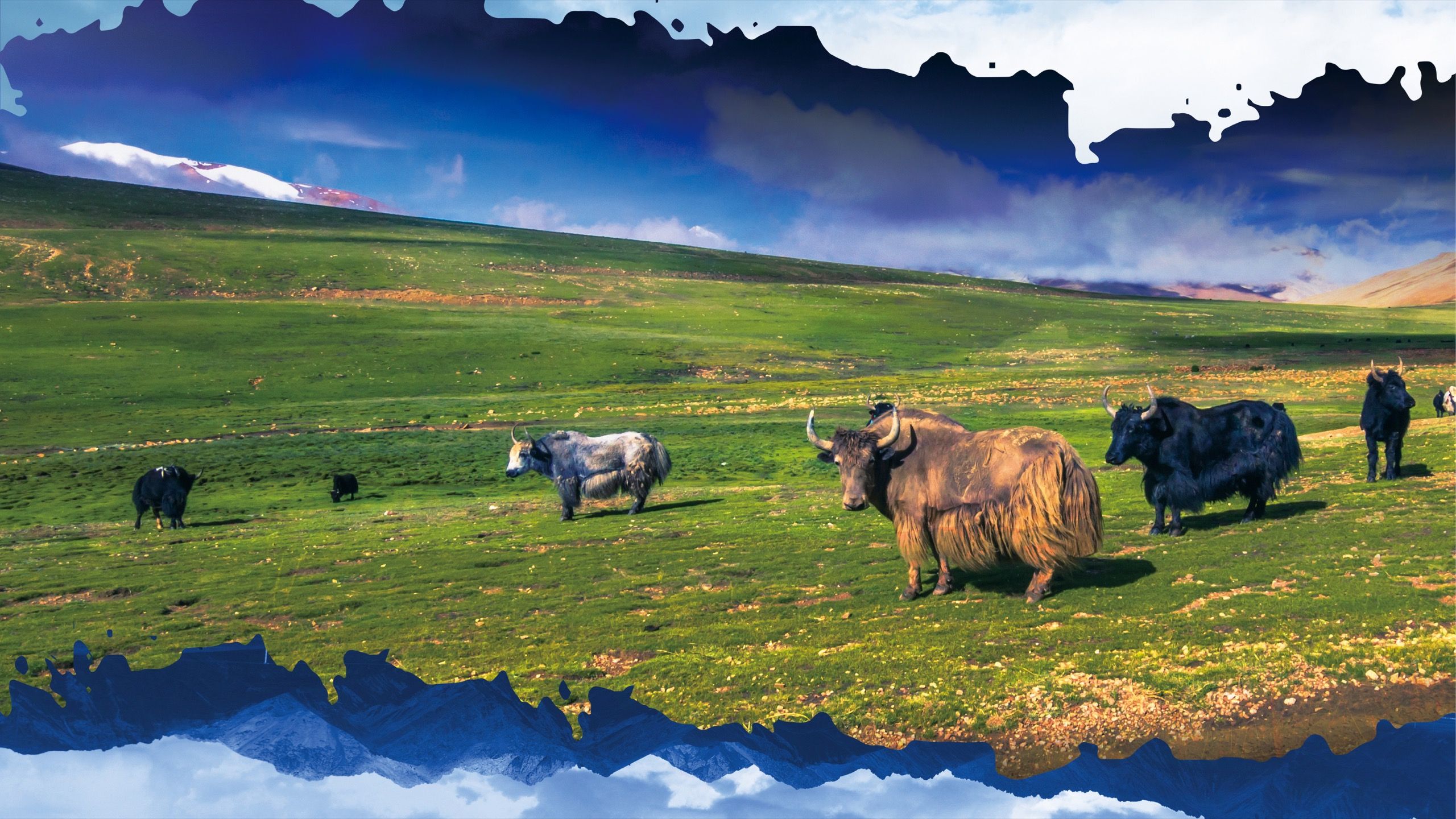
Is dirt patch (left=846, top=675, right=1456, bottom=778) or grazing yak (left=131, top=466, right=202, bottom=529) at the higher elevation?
dirt patch (left=846, top=675, right=1456, bottom=778)

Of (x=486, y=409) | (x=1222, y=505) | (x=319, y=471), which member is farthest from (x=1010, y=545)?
(x=486, y=409)

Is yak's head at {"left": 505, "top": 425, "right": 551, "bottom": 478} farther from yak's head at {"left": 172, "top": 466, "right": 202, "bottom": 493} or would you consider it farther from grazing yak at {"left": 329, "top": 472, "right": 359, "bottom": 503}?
grazing yak at {"left": 329, "top": 472, "right": 359, "bottom": 503}

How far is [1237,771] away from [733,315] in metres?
103

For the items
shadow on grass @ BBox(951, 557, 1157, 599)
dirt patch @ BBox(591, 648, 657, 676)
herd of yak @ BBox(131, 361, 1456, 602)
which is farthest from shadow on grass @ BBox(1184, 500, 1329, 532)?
dirt patch @ BBox(591, 648, 657, 676)

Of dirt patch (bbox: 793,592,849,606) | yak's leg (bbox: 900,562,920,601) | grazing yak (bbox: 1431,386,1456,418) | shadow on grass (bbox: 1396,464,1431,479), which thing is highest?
grazing yak (bbox: 1431,386,1456,418)

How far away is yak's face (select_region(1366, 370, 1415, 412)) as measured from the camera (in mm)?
18516

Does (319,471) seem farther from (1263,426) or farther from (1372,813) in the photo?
(1372,813)

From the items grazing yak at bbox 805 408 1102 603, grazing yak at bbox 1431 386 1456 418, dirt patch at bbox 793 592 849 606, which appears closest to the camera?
grazing yak at bbox 805 408 1102 603

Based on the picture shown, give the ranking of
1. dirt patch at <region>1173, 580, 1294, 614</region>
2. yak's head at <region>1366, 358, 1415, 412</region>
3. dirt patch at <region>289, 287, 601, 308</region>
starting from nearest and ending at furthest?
dirt patch at <region>1173, 580, 1294, 614</region> < yak's head at <region>1366, 358, 1415, 412</region> < dirt patch at <region>289, 287, 601, 308</region>

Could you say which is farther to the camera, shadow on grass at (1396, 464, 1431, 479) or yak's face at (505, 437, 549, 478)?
yak's face at (505, 437, 549, 478)

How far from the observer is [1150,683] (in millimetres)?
8891

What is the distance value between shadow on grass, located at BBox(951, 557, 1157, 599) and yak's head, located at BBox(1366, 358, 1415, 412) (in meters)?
8.13

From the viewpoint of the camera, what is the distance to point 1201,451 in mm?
15820

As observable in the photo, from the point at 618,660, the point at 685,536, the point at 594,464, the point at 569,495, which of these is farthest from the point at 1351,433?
the point at 618,660
